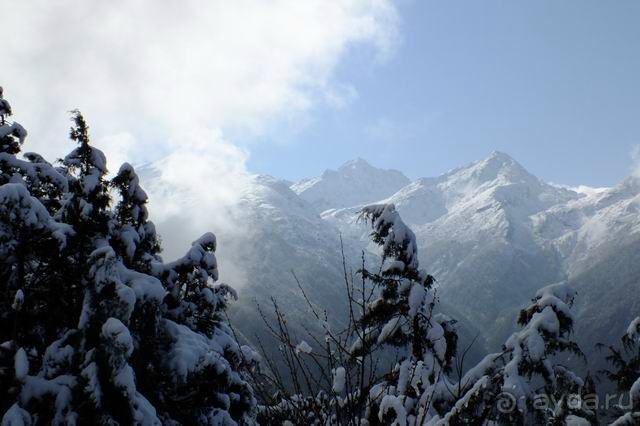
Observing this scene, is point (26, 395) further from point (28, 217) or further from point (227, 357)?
point (227, 357)

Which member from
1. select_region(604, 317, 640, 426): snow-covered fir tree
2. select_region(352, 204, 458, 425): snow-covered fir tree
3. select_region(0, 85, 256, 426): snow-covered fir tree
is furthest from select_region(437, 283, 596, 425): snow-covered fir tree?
select_region(0, 85, 256, 426): snow-covered fir tree

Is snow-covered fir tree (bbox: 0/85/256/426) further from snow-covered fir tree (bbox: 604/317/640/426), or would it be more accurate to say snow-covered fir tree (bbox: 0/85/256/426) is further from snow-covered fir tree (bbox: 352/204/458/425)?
snow-covered fir tree (bbox: 604/317/640/426)

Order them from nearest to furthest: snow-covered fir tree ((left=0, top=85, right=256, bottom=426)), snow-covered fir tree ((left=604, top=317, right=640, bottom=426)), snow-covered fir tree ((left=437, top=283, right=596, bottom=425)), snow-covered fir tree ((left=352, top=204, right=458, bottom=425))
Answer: snow-covered fir tree ((left=0, top=85, right=256, bottom=426)) → snow-covered fir tree ((left=437, top=283, right=596, bottom=425)) → snow-covered fir tree ((left=604, top=317, right=640, bottom=426)) → snow-covered fir tree ((left=352, top=204, right=458, bottom=425))

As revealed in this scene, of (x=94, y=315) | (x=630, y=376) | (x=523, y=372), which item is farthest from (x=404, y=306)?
(x=630, y=376)

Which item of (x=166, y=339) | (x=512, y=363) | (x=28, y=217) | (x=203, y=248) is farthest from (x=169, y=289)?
(x=512, y=363)

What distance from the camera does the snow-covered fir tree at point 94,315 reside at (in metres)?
6.10

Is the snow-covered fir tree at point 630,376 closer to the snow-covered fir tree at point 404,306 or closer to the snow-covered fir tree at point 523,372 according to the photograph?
the snow-covered fir tree at point 523,372

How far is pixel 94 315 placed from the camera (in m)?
6.34

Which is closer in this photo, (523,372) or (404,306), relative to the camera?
(523,372)

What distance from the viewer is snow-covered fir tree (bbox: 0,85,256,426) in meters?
6.10

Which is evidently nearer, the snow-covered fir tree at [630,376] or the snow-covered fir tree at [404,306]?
the snow-covered fir tree at [630,376]

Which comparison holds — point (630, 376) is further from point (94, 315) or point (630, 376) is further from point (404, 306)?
point (94, 315)

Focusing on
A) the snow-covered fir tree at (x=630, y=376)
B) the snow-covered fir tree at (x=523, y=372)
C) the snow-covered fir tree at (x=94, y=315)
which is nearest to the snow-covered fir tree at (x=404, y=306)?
the snow-covered fir tree at (x=523, y=372)

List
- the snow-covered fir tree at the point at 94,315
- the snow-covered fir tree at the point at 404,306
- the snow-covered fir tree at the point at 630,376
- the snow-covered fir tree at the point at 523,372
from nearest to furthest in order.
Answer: the snow-covered fir tree at the point at 94,315 < the snow-covered fir tree at the point at 523,372 < the snow-covered fir tree at the point at 630,376 < the snow-covered fir tree at the point at 404,306
